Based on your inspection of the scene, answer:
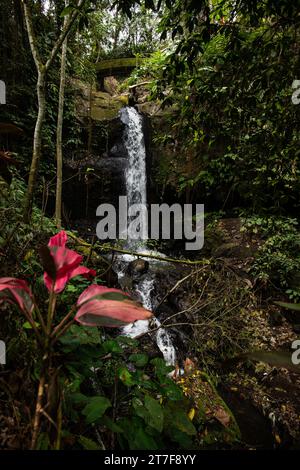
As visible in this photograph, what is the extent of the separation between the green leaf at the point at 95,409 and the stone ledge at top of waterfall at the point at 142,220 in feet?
26.0

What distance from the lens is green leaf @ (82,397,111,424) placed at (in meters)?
Answer: 0.99

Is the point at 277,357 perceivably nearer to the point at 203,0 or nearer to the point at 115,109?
the point at 203,0

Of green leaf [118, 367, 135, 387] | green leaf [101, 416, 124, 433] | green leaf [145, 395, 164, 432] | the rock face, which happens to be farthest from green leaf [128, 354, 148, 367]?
the rock face

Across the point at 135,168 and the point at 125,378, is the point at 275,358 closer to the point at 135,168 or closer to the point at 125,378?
the point at 125,378

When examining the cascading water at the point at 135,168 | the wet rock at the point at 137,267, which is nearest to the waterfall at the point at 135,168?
the cascading water at the point at 135,168

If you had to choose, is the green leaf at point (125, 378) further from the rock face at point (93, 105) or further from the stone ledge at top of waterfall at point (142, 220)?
the rock face at point (93, 105)

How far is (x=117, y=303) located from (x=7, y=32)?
835 centimetres

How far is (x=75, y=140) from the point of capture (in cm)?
877

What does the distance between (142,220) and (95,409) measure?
28.9ft

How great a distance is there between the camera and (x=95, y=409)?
1021mm

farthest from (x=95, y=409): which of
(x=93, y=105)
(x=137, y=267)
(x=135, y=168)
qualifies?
(x=93, y=105)

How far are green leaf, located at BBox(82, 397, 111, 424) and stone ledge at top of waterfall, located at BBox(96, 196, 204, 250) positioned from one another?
793 centimetres

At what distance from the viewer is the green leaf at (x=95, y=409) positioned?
0.99 metres
